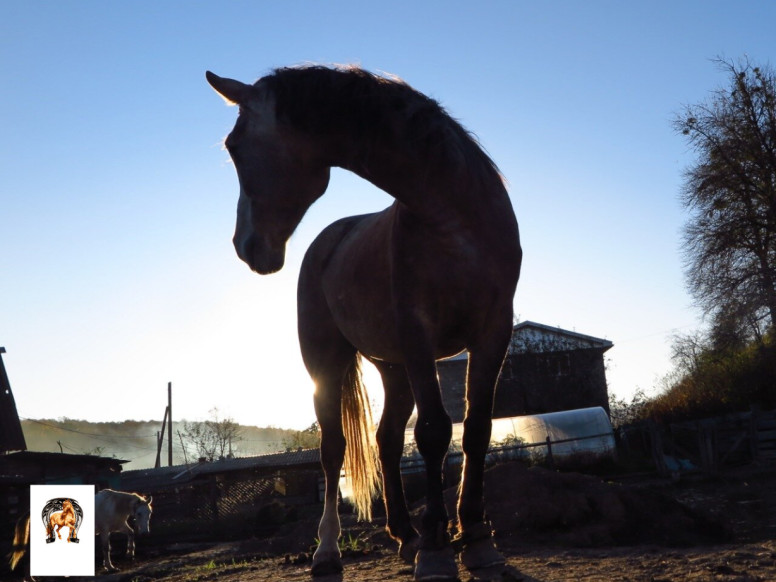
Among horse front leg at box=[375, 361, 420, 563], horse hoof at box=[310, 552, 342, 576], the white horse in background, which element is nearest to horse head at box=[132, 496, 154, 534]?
the white horse in background

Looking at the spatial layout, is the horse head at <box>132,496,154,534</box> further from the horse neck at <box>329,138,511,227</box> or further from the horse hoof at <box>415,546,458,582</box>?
the horse neck at <box>329,138,511,227</box>

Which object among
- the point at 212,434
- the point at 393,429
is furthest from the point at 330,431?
the point at 212,434

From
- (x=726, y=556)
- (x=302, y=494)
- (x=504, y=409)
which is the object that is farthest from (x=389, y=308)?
(x=504, y=409)

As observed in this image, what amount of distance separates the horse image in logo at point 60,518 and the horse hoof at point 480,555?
741 cm

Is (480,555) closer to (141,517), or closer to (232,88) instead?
(232,88)

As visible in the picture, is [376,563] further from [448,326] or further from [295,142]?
[295,142]

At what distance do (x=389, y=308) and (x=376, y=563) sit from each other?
1.49 meters

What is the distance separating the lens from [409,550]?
384cm

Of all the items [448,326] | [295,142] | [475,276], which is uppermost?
[295,142]

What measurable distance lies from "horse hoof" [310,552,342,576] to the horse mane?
2.17 meters

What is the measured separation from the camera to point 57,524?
914 centimetres

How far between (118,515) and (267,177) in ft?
44.6

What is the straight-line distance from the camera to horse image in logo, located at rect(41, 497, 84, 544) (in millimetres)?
9109

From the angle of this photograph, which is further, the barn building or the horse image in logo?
the barn building
